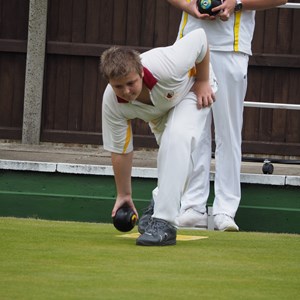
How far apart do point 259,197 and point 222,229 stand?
92 cm

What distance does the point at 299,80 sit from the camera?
11.3 m

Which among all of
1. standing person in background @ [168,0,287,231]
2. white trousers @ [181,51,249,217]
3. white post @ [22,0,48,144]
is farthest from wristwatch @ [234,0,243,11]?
white post @ [22,0,48,144]

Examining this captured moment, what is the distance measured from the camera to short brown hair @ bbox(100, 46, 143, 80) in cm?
615

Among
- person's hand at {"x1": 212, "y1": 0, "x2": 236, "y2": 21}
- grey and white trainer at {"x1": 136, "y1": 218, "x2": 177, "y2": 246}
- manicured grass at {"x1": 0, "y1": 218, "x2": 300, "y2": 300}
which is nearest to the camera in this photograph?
manicured grass at {"x1": 0, "y1": 218, "x2": 300, "y2": 300}

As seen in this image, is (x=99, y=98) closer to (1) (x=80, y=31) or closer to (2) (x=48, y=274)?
(1) (x=80, y=31)

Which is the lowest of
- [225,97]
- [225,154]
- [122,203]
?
[122,203]

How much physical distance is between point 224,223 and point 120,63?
1.94m

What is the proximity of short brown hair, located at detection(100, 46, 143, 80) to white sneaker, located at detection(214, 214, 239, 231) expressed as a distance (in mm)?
Answer: 1783

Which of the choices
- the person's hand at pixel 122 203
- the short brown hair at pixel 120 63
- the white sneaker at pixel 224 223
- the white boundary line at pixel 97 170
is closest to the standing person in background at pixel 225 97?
the white sneaker at pixel 224 223

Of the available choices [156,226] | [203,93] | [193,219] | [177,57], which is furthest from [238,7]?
[156,226]

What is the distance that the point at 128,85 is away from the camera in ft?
20.4

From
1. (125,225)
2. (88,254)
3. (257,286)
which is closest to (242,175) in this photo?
(125,225)

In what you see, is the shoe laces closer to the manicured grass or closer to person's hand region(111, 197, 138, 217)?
the manicured grass

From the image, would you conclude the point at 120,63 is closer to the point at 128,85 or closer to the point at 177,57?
the point at 128,85
